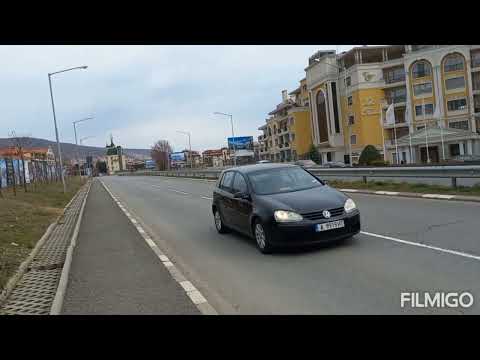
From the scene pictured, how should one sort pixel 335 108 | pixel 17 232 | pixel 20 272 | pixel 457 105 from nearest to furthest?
pixel 20 272 < pixel 17 232 < pixel 457 105 < pixel 335 108

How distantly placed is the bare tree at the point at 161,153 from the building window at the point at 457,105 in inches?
3355

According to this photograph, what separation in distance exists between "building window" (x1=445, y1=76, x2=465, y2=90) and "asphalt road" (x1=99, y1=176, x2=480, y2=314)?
51852 millimetres

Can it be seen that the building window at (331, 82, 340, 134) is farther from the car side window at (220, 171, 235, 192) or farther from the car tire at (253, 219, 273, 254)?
the car tire at (253, 219, 273, 254)

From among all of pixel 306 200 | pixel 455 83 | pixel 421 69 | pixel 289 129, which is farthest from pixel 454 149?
pixel 306 200

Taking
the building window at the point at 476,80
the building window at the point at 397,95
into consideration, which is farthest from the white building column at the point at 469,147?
the building window at the point at 397,95

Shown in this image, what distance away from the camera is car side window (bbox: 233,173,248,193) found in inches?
339

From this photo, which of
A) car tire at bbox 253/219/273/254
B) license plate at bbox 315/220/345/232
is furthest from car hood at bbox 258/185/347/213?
car tire at bbox 253/219/273/254

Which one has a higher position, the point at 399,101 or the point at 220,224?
the point at 399,101

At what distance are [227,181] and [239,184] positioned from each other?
93cm

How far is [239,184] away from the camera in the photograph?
29.5 feet

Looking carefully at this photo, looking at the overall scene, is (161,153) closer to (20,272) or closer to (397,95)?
(397,95)
